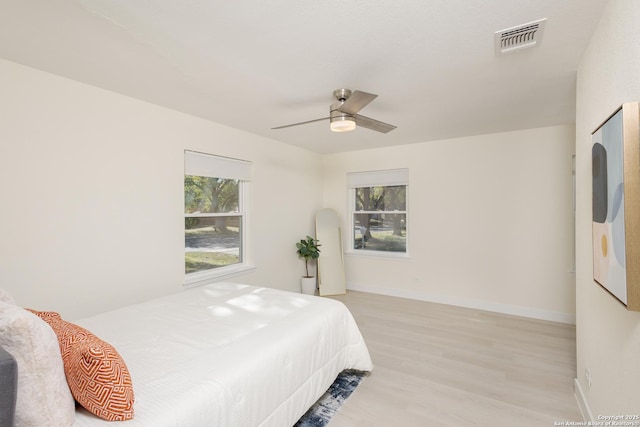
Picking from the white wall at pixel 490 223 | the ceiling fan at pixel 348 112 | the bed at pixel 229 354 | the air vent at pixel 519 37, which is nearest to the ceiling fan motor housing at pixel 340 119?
the ceiling fan at pixel 348 112

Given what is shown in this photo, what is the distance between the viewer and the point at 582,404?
78.2 inches

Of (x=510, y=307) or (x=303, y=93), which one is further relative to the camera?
(x=510, y=307)

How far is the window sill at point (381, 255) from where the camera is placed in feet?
15.5

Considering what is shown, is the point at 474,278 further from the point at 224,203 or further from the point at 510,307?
the point at 224,203

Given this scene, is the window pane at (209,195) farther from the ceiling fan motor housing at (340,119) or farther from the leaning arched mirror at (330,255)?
the ceiling fan motor housing at (340,119)

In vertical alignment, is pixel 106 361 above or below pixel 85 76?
below

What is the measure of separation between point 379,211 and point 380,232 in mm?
364

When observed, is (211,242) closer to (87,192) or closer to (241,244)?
(241,244)

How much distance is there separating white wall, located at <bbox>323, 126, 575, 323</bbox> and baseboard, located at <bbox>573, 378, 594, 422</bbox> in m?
1.83

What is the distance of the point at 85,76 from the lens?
89.4 inches

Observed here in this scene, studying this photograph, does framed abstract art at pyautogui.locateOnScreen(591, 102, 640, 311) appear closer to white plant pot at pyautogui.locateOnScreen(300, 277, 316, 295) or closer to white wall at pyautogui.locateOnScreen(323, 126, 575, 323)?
white wall at pyautogui.locateOnScreen(323, 126, 575, 323)

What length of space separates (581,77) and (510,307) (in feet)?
9.76

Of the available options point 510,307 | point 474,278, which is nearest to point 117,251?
point 474,278

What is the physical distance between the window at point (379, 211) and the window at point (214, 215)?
207cm
